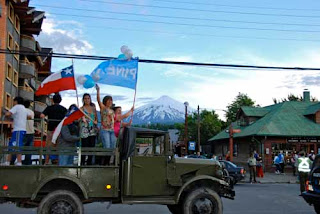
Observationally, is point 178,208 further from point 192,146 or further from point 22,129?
point 192,146

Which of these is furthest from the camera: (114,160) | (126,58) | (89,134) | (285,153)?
(285,153)

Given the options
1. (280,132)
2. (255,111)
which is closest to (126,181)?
(280,132)

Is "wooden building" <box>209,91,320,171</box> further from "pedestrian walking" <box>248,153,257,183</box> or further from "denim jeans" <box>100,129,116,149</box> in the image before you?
"denim jeans" <box>100,129,116,149</box>

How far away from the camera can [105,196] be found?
786 cm

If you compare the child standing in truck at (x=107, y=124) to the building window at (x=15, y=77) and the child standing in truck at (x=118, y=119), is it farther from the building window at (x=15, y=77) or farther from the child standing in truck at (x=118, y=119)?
the building window at (x=15, y=77)

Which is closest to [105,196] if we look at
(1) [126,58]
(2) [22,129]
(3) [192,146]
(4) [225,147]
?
(2) [22,129]

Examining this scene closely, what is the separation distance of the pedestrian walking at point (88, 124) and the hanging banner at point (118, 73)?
2.05 ft

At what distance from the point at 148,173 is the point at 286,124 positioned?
30915 mm

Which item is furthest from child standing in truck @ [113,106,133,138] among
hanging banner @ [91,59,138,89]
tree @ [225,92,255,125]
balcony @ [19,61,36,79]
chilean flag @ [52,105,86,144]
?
tree @ [225,92,255,125]

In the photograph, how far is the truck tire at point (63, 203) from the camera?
25.1 feet

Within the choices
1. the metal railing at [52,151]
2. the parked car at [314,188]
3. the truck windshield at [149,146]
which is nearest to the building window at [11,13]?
the metal railing at [52,151]

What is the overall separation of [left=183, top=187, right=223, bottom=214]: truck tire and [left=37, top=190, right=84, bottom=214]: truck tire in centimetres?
216

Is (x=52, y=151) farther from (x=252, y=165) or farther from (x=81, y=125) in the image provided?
(x=252, y=165)

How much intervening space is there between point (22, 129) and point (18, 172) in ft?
4.65
